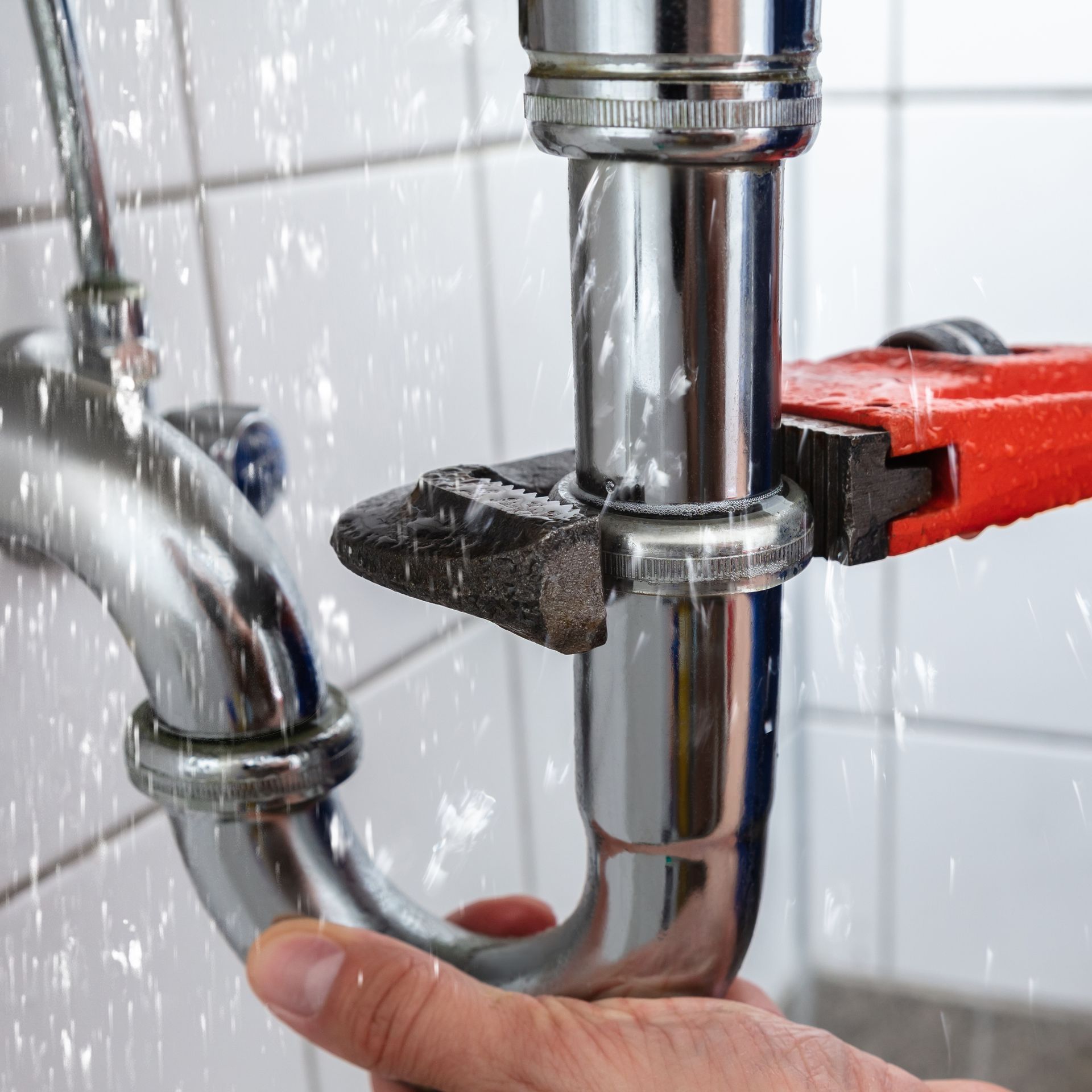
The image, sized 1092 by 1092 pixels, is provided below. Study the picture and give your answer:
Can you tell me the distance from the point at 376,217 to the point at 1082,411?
Answer: 0.64 feet

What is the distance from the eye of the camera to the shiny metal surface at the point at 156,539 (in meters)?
0.21

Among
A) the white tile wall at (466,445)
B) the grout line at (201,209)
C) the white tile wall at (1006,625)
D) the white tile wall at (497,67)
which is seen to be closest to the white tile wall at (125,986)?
the white tile wall at (466,445)

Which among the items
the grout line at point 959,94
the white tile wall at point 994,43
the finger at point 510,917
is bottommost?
the finger at point 510,917

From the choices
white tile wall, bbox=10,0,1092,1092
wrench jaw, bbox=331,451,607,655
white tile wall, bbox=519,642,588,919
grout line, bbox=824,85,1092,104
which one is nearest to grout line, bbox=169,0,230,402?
white tile wall, bbox=10,0,1092,1092

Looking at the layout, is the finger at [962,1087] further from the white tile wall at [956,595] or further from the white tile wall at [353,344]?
the white tile wall at [956,595]

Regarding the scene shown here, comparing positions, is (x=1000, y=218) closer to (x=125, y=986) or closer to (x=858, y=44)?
(x=858, y=44)

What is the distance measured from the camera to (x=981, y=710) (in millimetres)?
698

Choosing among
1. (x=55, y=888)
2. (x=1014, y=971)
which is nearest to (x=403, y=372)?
(x=55, y=888)

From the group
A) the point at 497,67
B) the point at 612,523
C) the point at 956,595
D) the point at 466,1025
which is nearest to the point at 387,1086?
the point at 466,1025

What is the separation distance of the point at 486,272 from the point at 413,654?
0.12 meters

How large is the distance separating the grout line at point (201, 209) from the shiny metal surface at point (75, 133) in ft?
0.18

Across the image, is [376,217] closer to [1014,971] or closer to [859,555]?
[859,555]

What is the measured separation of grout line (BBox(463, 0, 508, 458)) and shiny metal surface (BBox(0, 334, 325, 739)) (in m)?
0.20

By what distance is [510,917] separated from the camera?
387 millimetres
